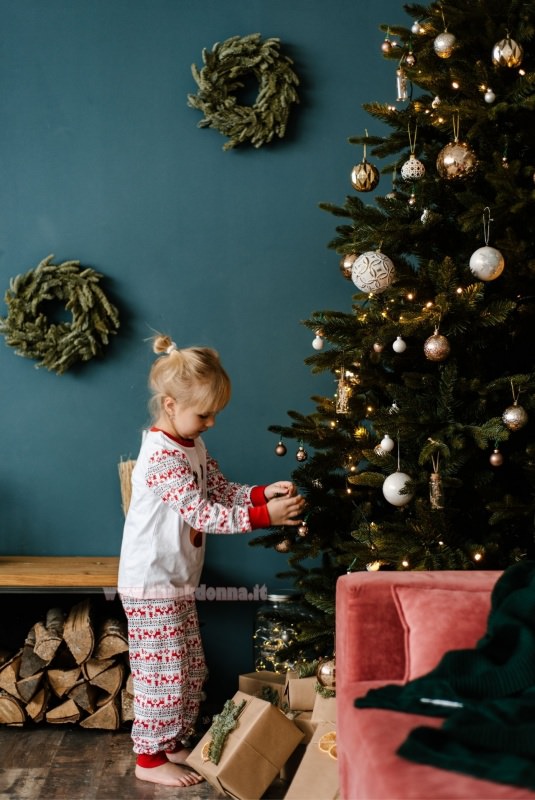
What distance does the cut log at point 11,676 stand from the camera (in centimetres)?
258

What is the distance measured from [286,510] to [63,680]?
1.03 metres

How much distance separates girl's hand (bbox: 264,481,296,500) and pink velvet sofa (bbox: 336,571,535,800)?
1.98ft

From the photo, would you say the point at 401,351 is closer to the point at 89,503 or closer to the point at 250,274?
the point at 250,274

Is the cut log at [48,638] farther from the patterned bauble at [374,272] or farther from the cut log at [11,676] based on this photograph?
the patterned bauble at [374,272]

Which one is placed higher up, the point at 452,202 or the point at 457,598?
the point at 452,202

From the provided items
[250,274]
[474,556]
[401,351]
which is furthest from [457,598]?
[250,274]

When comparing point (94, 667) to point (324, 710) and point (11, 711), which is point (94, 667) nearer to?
point (11, 711)

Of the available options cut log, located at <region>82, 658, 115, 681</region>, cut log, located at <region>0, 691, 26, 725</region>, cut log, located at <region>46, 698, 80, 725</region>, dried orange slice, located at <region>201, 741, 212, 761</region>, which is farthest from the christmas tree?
cut log, located at <region>0, 691, 26, 725</region>

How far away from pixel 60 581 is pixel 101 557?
33 centimetres

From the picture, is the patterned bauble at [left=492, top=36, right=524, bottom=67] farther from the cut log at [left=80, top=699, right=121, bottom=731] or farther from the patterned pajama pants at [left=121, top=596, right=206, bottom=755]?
the cut log at [left=80, top=699, right=121, bottom=731]

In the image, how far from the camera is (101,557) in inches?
112

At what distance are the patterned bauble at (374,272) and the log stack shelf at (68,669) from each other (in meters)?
1.25

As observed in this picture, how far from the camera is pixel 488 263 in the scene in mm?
1807

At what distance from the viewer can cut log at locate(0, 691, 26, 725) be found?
256 centimetres
